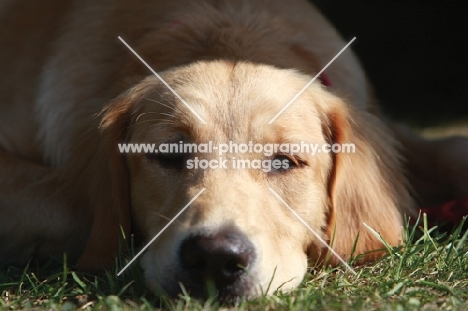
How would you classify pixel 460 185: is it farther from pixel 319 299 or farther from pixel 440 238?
pixel 319 299

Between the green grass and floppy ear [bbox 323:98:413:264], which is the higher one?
floppy ear [bbox 323:98:413:264]

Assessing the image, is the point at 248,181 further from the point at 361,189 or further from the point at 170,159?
the point at 361,189

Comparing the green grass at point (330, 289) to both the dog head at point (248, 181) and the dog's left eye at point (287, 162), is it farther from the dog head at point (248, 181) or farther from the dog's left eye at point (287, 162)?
the dog's left eye at point (287, 162)

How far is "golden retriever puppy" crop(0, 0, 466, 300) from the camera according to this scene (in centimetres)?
327

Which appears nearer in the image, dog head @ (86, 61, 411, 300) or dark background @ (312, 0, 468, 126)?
dog head @ (86, 61, 411, 300)

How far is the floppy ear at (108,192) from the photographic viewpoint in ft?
12.1

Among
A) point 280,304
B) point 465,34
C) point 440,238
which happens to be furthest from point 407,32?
point 280,304

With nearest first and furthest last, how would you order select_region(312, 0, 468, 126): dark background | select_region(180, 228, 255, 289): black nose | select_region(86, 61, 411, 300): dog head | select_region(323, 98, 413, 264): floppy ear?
select_region(180, 228, 255, 289): black nose < select_region(86, 61, 411, 300): dog head < select_region(323, 98, 413, 264): floppy ear < select_region(312, 0, 468, 126): dark background

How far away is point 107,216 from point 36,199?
0.57 meters

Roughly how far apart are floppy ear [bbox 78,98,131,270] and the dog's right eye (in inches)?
9.2

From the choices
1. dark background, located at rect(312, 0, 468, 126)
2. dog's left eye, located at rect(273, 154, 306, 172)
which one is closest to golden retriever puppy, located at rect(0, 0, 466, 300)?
dog's left eye, located at rect(273, 154, 306, 172)

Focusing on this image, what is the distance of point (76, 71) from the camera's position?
4.50m

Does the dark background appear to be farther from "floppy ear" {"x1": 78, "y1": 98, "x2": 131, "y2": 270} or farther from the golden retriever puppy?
"floppy ear" {"x1": 78, "y1": 98, "x2": 131, "y2": 270}
